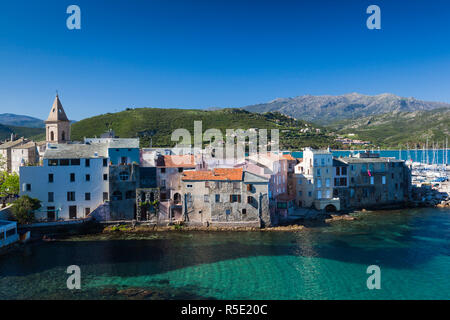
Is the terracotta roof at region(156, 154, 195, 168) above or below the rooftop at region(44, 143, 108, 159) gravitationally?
below

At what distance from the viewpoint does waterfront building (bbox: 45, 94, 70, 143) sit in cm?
5744

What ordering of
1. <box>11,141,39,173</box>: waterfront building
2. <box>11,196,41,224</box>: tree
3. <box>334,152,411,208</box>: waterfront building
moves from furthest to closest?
<box>334,152,411,208</box>: waterfront building → <box>11,141,39,173</box>: waterfront building → <box>11,196,41,224</box>: tree

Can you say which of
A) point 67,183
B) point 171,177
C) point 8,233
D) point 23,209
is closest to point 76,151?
point 67,183

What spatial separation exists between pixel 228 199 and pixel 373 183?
104 ft

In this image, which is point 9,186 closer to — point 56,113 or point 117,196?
point 117,196

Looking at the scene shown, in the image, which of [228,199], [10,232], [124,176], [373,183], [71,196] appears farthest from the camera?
[373,183]

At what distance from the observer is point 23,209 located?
40.9 metres

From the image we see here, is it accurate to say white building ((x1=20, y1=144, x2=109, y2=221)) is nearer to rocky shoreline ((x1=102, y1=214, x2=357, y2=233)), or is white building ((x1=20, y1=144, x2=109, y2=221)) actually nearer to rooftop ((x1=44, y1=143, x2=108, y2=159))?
rooftop ((x1=44, y1=143, x2=108, y2=159))

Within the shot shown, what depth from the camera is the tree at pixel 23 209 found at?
40.9m

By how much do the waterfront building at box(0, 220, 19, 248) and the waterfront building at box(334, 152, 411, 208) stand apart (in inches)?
1872

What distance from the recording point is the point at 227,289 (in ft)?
90.3

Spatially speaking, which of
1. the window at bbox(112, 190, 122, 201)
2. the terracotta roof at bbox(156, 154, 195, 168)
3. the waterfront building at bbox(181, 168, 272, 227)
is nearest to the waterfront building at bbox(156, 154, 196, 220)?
the terracotta roof at bbox(156, 154, 195, 168)

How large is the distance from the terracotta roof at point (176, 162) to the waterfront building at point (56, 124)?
2033 cm
